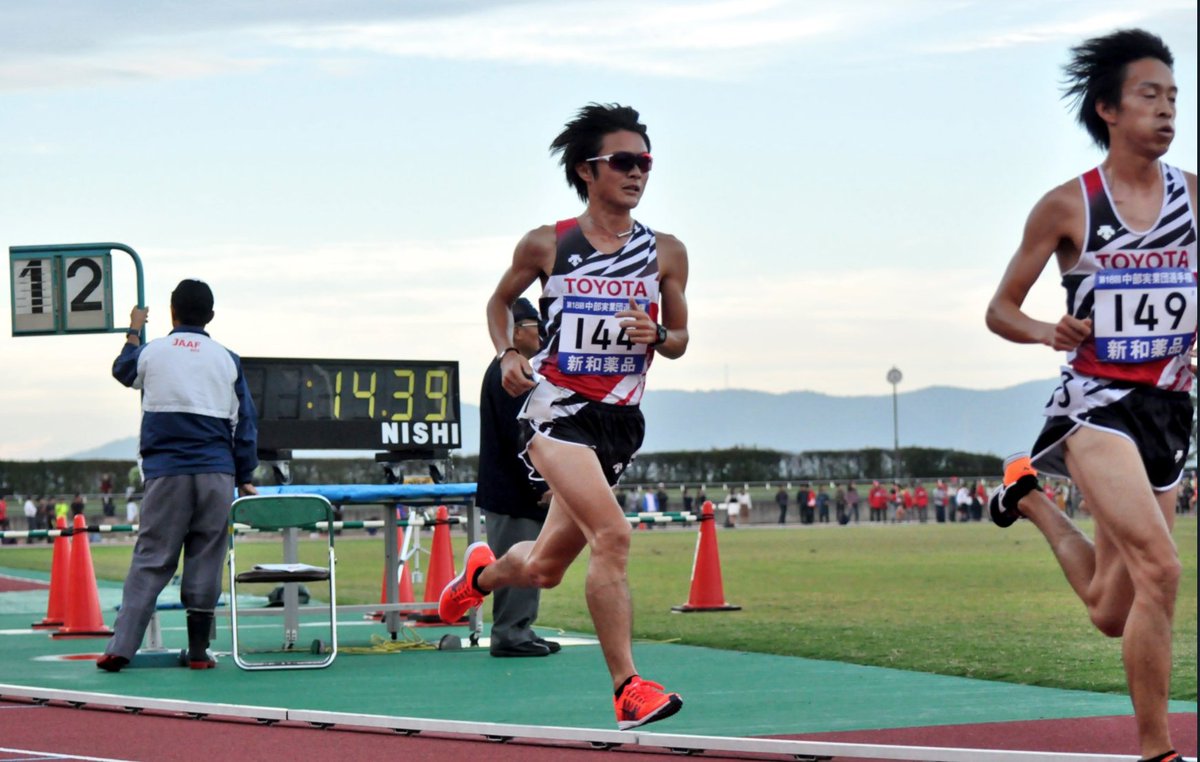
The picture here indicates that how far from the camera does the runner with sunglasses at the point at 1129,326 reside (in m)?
6.36

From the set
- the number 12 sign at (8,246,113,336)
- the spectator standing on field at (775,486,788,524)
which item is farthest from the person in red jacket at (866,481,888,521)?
the number 12 sign at (8,246,113,336)

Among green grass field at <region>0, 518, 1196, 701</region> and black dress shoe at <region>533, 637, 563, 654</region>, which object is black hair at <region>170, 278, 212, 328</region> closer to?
black dress shoe at <region>533, 637, 563, 654</region>

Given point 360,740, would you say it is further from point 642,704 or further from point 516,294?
point 516,294

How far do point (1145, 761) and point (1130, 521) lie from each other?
756 millimetres

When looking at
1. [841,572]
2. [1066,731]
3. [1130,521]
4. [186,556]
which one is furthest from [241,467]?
[841,572]

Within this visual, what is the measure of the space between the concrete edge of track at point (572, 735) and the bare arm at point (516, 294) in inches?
54.0

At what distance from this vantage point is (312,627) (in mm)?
16156

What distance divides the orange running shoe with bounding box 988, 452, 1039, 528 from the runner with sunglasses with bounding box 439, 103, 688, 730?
1.51 metres

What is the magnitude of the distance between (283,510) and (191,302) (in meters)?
1.43

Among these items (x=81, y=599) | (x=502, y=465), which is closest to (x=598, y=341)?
(x=502, y=465)

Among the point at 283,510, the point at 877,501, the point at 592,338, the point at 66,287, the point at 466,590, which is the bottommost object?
the point at 877,501

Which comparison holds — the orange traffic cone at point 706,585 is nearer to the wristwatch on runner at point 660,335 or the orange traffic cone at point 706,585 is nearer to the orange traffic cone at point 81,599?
the orange traffic cone at point 81,599

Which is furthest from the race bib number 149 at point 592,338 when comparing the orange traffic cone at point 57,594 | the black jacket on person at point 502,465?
the orange traffic cone at point 57,594

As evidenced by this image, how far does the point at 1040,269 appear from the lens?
672 cm
